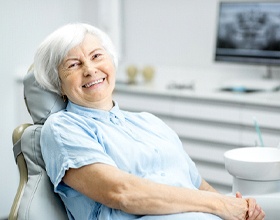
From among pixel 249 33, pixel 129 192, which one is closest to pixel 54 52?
pixel 129 192

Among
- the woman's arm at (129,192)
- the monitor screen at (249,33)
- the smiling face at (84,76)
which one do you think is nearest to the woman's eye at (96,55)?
the smiling face at (84,76)

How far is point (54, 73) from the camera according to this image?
6.43 feet

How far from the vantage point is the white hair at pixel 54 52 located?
1929mm

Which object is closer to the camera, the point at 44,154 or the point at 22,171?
the point at 44,154

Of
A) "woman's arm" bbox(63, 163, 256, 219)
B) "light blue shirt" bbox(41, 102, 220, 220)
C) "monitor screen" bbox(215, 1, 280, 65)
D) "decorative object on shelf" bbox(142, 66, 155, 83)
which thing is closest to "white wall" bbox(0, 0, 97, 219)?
"decorative object on shelf" bbox(142, 66, 155, 83)

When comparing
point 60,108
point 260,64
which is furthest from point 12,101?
point 60,108

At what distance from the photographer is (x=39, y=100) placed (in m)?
1.97

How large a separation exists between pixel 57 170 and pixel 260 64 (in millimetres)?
2428

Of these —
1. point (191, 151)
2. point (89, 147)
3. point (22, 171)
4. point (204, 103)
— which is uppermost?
point (89, 147)

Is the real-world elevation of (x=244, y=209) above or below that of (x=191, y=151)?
above

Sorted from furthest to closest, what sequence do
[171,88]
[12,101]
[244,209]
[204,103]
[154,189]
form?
[12,101]
[171,88]
[204,103]
[244,209]
[154,189]

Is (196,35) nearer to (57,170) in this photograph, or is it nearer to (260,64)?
(260,64)

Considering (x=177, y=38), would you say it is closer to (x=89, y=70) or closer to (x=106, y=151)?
(x=89, y=70)

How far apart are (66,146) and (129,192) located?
24 centimetres
